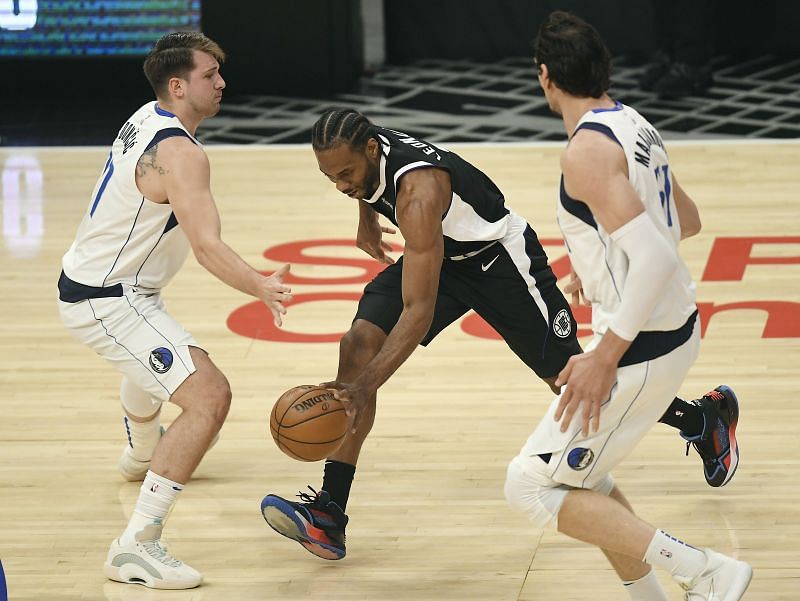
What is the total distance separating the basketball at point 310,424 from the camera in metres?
3.81

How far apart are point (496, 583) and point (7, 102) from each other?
829 centimetres

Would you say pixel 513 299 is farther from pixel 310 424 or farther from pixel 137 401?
pixel 137 401

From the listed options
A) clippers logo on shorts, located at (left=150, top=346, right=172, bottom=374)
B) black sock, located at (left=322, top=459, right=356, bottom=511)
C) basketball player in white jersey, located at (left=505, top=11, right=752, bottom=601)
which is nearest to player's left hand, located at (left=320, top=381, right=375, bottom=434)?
black sock, located at (left=322, top=459, right=356, bottom=511)

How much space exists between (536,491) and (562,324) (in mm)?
970

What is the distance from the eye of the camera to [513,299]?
13.8ft

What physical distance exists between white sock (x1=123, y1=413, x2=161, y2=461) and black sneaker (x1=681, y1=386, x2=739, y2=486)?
1.82 meters

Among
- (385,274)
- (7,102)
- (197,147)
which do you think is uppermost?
(197,147)

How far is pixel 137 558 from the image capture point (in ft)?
13.1

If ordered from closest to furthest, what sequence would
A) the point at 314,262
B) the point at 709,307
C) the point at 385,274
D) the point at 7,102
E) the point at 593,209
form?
the point at 593,209 → the point at 385,274 → the point at 709,307 → the point at 314,262 → the point at 7,102

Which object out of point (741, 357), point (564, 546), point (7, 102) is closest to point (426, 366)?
point (741, 357)

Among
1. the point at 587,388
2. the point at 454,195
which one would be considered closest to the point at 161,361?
the point at 454,195

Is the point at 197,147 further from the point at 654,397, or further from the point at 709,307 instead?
the point at 709,307

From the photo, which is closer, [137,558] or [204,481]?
[137,558]

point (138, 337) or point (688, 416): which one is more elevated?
point (138, 337)
